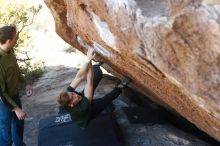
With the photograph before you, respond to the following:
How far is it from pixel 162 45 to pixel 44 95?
7.18 meters

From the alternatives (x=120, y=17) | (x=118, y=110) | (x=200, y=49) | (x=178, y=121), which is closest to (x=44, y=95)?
(x=118, y=110)

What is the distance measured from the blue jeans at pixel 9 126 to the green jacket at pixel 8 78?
0.13 metres

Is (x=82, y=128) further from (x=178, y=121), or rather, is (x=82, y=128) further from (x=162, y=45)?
(x=162, y=45)

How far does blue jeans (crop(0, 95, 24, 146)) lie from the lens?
670cm

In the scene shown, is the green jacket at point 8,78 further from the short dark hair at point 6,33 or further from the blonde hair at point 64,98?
the blonde hair at point 64,98

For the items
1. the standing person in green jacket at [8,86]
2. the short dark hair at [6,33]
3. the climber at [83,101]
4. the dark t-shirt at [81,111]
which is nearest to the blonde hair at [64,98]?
the climber at [83,101]

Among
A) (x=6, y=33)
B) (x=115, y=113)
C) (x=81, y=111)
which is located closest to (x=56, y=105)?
(x=115, y=113)

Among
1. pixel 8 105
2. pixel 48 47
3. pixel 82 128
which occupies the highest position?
pixel 8 105

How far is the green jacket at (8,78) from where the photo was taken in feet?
21.3

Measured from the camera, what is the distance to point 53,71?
45.6 ft

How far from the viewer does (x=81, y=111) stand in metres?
6.75

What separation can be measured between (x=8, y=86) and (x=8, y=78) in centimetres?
12

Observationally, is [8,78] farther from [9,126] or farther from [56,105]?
[56,105]

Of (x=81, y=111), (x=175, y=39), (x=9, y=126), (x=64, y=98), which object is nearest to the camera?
(x=175, y=39)
